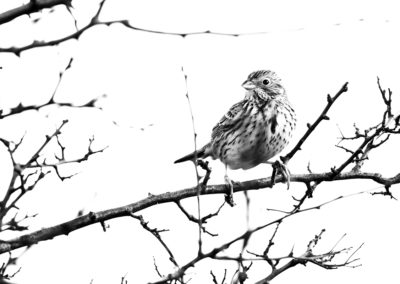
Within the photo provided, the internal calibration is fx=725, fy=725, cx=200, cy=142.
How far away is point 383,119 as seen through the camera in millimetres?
6539

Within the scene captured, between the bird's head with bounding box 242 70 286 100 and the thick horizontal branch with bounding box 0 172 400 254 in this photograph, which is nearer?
the thick horizontal branch with bounding box 0 172 400 254

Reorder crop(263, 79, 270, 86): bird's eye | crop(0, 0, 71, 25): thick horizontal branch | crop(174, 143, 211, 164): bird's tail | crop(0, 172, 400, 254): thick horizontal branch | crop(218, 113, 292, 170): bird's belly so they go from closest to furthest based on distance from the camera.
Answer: crop(0, 0, 71, 25): thick horizontal branch
crop(0, 172, 400, 254): thick horizontal branch
crop(218, 113, 292, 170): bird's belly
crop(174, 143, 211, 164): bird's tail
crop(263, 79, 270, 86): bird's eye

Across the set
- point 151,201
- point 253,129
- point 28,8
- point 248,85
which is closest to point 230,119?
point 253,129

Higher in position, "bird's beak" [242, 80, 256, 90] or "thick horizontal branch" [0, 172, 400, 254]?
"bird's beak" [242, 80, 256, 90]

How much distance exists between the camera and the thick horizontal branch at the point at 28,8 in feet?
15.3

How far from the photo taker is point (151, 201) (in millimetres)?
7055

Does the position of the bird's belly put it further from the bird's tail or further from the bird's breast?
the bird's tail

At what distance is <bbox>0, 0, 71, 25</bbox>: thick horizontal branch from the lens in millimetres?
4668

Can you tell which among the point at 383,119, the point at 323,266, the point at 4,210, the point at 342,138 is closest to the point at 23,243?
the point at 4,210

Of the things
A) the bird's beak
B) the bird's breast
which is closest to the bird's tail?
the bird's breast

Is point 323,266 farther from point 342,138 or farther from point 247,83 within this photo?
point 247,83

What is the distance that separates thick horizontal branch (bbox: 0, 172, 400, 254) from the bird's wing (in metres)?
2.50

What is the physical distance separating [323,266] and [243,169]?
4231 millimetres

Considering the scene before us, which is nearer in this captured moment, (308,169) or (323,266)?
(323,266)
